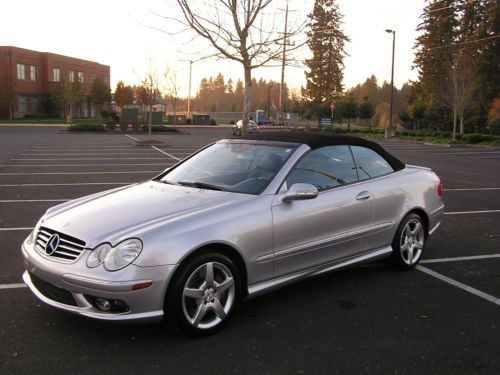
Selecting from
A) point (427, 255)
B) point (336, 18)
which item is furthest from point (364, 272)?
point (336, 18)

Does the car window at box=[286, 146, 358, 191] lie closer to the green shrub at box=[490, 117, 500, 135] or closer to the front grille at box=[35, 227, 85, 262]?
the front grille at box=[35, 227, 85, 262]

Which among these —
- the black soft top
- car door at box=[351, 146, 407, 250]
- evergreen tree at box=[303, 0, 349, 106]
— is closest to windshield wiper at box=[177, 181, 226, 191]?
the black soft top

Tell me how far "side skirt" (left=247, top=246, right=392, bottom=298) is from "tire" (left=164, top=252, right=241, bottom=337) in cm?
20

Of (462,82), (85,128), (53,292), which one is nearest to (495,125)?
(462,82)

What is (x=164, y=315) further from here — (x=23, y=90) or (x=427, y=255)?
(x=23, y=90)

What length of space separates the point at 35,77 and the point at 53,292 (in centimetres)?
6933

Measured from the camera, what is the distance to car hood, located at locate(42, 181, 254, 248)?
3578 mm

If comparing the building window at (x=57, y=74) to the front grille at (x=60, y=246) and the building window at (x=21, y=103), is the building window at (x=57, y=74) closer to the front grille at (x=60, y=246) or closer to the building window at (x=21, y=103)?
the building window at (x=21, y=103)

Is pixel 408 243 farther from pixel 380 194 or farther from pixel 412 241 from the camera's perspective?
pixel 380 194

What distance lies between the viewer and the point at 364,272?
5.34m

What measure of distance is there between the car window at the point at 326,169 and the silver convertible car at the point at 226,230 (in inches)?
0.5

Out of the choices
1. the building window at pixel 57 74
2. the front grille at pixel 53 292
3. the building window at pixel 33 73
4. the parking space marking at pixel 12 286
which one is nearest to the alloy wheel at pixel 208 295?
the front grille at pixel 53 292

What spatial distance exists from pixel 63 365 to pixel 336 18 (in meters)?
59.1

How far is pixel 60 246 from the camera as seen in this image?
143 inches
